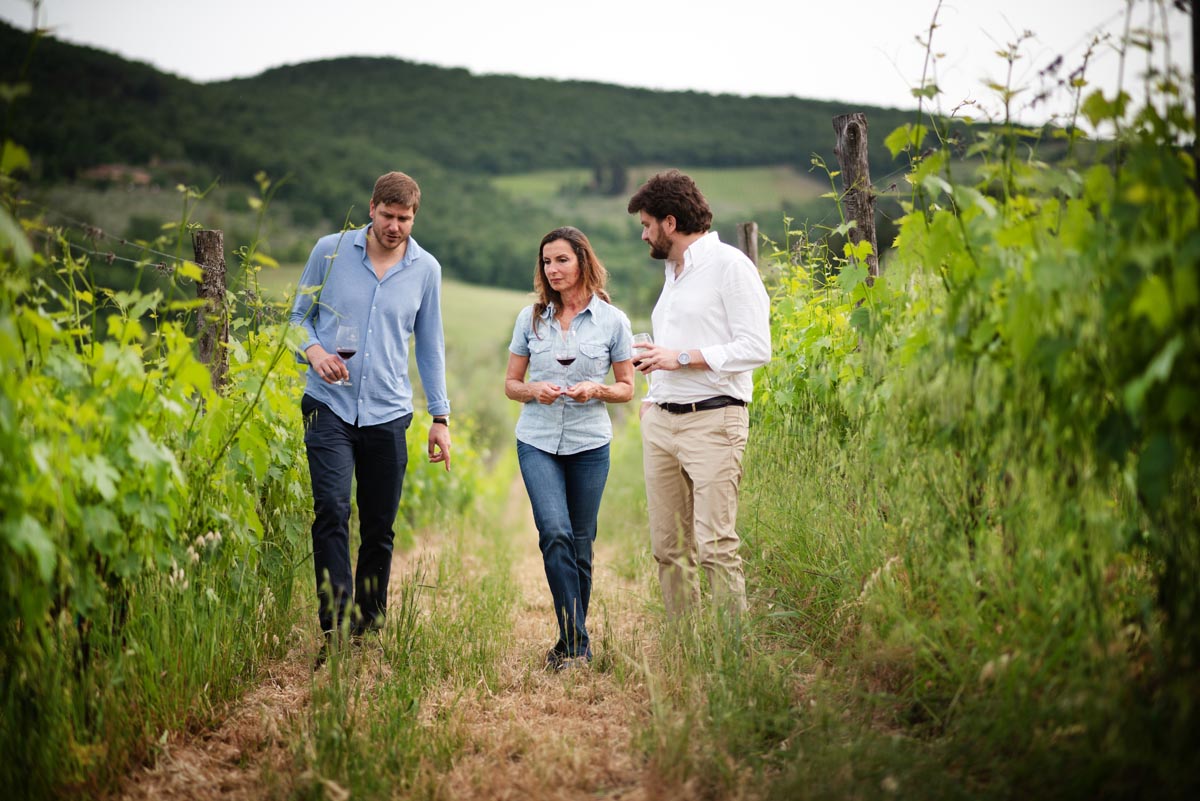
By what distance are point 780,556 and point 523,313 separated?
1.76m

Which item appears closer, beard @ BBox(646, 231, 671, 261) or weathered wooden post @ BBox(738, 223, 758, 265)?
beard @ BBox(646, 231, 671, 261)

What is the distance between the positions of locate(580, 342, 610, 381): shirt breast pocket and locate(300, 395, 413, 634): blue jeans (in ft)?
2.99

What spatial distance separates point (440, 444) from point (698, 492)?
4.66ft

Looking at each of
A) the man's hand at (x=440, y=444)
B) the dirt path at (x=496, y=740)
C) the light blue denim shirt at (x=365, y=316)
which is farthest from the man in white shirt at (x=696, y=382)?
the light blue denim shirt at (x=365, y=316)

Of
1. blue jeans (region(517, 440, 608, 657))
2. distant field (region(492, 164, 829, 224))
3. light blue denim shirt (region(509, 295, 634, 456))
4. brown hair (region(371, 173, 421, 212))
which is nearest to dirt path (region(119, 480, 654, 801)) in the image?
blue jeans (region(517, 440, 608, 657))

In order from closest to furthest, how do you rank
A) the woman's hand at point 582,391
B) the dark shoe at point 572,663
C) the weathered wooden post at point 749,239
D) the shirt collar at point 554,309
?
the dark shoe at point 572,663 → the woman's hand at point 582,391 → the shirt collar at point 554,309 → the weathered wooden post at point 749,239

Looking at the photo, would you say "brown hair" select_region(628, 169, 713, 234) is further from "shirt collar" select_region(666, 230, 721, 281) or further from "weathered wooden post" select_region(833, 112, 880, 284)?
"weathered wooden post" select_region(833, 112, 880, 284)

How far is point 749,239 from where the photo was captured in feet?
23.0

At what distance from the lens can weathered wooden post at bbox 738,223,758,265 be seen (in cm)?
684

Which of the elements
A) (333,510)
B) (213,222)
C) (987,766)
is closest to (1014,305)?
(987,766)

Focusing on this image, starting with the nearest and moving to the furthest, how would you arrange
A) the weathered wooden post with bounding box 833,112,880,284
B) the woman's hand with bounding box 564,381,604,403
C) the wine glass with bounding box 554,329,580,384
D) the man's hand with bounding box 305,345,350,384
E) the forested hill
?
the man's hand with bounding box 305,345,350,384
the woman's hand with bounding box 564,381,604,403
the wine glass with bounding box 554,329,580,384
the weathered wooden post with bounding box 833,112,880,284
the forested hill

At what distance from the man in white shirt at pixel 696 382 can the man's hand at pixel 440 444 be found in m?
1.06

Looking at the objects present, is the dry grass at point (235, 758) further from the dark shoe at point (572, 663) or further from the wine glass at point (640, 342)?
the wine glass at point (640, 342)

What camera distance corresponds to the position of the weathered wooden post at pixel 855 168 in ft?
15.0
